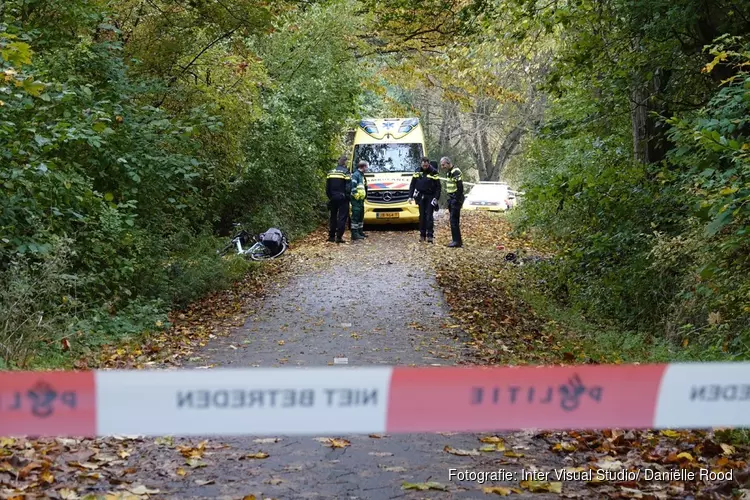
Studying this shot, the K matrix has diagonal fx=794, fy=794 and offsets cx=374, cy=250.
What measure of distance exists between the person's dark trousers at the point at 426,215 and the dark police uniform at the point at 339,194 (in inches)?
74.9

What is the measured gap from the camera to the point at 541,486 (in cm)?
487

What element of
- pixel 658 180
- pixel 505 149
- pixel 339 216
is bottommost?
pixel 339 216

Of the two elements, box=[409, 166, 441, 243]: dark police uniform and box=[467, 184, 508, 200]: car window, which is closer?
box=[409, 166, 441, 243]: dark police uniform

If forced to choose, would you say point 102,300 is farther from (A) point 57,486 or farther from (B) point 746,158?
(B) point 746,158

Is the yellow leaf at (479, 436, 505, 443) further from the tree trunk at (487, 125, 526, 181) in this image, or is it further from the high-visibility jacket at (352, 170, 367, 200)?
the tree trunk at (487, 125, 526, 181)

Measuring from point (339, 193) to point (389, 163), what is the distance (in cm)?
433

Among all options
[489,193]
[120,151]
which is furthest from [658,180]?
[489,193]

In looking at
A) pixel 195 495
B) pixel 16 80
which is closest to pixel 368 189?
pixel 16 80

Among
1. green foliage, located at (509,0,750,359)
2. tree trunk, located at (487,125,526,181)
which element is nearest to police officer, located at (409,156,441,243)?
green foliage, located at (509,0,750,359)

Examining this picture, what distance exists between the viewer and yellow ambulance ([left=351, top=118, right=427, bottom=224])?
910 inches

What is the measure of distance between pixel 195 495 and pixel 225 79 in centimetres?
1231

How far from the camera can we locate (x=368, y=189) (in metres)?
23.2

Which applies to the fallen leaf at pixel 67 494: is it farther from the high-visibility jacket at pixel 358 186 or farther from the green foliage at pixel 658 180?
the high-visibility jacket at pixel 358 186

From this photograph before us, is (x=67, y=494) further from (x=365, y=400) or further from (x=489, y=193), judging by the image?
(x=489, y=193)
